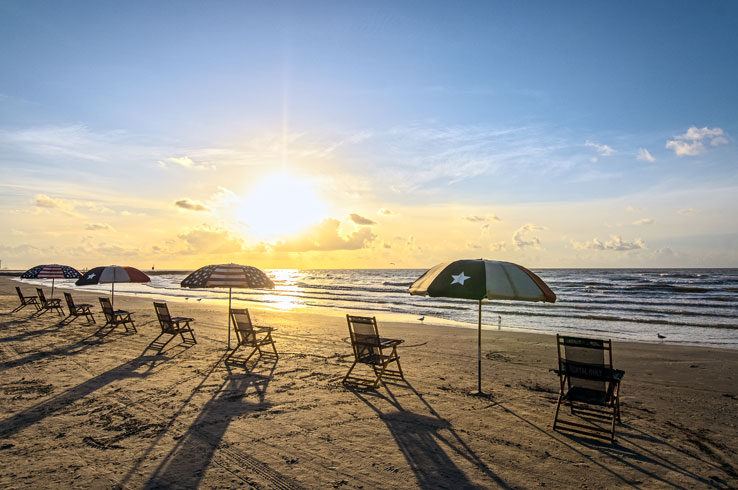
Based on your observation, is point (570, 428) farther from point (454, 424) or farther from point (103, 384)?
point (103, 384)

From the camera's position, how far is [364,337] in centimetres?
761

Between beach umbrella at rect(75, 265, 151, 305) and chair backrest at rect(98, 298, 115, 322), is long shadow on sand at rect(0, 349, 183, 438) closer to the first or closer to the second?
beach umbrella at rect(75, 265, 151, 305)

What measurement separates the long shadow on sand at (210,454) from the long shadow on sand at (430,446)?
1.37 metres

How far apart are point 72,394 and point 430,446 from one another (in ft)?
19.1

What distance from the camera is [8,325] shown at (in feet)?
47.9

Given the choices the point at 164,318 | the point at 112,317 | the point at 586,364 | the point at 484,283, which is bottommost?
the point at 112,317

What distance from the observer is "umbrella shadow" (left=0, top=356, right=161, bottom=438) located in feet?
18.2

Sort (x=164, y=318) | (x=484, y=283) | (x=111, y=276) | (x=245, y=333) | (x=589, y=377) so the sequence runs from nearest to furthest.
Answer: (x=589, y=377) → (x=484, y=283) → (x=245, y=333) → (x=164, y=318) → (x=111, y=276)

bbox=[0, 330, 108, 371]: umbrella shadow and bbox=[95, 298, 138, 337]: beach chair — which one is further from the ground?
bbox=[95, 298, 138, 337]: beach chair

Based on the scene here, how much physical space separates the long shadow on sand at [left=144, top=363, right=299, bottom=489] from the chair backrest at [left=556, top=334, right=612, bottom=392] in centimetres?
390

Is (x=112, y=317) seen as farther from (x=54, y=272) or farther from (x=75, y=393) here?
(x=75, y=393)

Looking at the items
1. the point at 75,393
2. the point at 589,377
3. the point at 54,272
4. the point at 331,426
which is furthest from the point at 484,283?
the point at 54,272

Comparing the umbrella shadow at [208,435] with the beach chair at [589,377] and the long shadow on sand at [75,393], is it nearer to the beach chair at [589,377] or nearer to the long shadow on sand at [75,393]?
the long shadow on sand at [75,393]

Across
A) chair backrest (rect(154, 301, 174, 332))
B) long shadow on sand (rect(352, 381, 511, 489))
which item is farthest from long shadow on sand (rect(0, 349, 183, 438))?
long shadow on sand (rect(352, 381, 511, 489))
